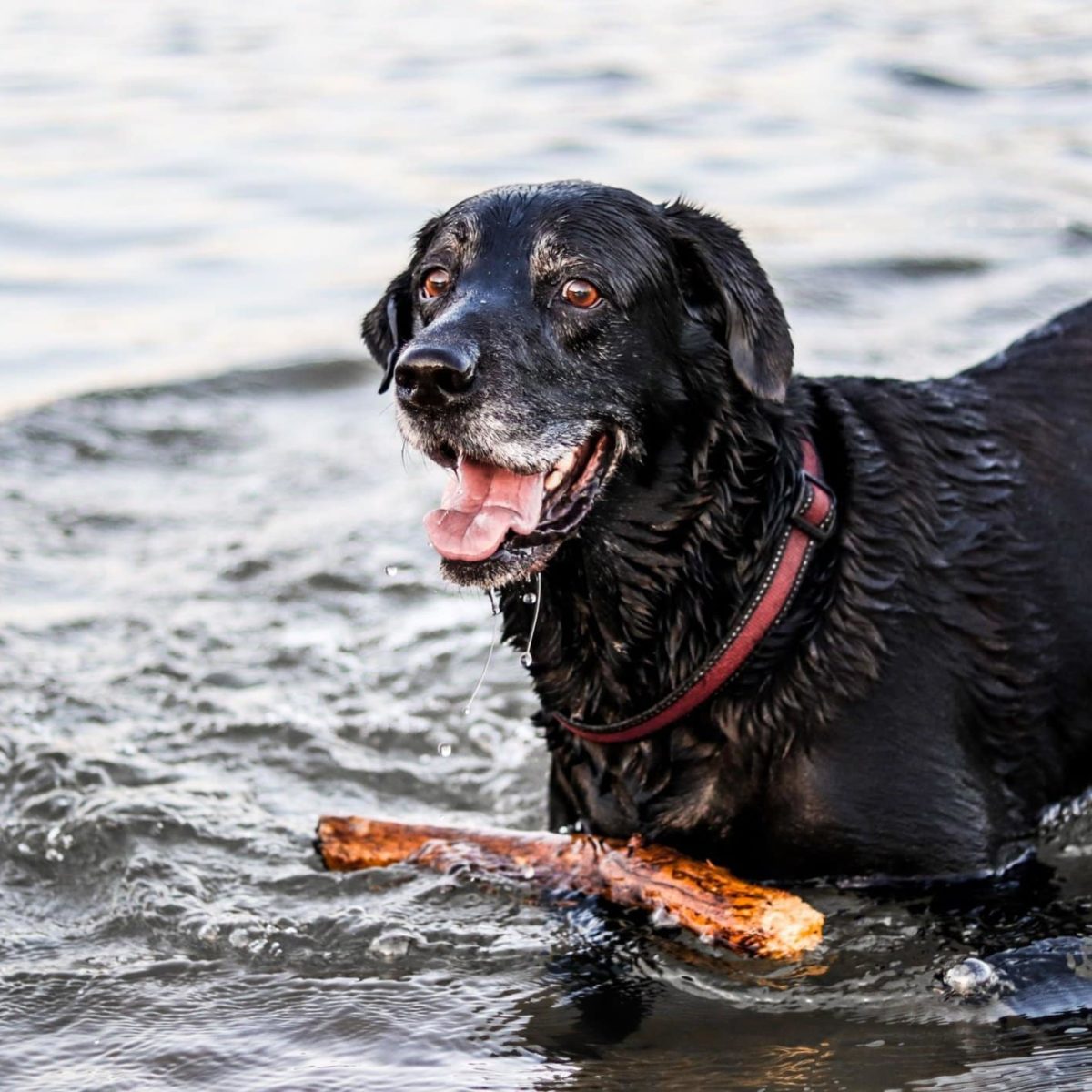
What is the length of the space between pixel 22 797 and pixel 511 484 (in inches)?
84.3

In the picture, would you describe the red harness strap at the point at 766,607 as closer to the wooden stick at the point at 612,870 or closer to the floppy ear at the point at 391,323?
the wooden stick at the point at 612,870

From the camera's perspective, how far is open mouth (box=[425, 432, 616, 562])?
161 inches

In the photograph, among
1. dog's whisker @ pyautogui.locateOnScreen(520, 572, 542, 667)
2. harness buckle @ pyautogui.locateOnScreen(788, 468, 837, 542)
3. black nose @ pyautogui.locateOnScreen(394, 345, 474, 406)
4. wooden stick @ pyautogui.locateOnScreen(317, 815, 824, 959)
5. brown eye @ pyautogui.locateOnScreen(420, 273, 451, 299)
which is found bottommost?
wooden stick @ pyautogui.locateOnScreen(317, 815, 824, 959)

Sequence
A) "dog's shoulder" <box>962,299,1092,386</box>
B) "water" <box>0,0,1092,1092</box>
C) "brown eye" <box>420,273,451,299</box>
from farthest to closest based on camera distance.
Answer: "dog's shoulder" <box>962,299,1092,386</box>, "brown eye" <box>420,273,451,299</box>, "water" <box>0,0,1092,1092</box>

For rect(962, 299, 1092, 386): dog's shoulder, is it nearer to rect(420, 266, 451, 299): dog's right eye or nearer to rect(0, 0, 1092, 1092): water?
rect(0, 0, 1092, 1092): water

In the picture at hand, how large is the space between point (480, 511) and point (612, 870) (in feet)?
3.06

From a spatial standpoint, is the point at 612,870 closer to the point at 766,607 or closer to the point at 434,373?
the point at 766,607

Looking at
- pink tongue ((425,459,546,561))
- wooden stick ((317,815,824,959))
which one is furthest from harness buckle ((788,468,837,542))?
wooden stick ((317,815,824,959))

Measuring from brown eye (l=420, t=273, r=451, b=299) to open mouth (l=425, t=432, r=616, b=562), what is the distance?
44cm

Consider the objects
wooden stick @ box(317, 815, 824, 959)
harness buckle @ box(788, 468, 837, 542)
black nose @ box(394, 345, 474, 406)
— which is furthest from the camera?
harness buckle @ box(788, 468, 837, 542)

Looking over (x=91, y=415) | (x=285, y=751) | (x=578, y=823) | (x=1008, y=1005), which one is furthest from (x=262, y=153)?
(x=1008, y=1005)

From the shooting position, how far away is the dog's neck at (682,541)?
14.0 ft

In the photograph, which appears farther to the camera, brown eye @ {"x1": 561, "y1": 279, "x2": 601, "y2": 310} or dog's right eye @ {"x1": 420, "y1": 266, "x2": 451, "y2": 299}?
dog's right eye @ {"x1": 420, "y1": 266, "x2": 451, "y2": 299}

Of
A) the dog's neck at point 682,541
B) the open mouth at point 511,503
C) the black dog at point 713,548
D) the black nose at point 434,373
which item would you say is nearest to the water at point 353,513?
the black dog at point 713,548
